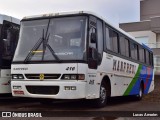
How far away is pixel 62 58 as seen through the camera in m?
10.3

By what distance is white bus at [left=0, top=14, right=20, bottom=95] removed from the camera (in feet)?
39.9

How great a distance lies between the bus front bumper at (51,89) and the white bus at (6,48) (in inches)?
59.2

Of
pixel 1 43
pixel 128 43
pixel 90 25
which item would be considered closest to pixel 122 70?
pixel 128 43

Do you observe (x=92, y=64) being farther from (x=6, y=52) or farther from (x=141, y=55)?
(x=141, y=55)

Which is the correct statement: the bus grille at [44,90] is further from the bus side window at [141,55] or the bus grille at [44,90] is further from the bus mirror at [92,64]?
the bus side window at [141,55]

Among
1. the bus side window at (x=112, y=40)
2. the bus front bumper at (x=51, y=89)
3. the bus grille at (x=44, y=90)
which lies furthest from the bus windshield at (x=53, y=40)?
the bus side window at (x=112, y=40)

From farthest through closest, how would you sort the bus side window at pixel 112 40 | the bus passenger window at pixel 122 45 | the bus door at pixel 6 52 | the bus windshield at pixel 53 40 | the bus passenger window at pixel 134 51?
1. the bus passenger window at pixel 134 51
2. the bus passenger window at pixel 122 45
3. the bus side window at pixel 112 40
4. the bus door at pixel 6 52
5. the bus windshield at pixel 53 40

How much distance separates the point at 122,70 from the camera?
14.2m

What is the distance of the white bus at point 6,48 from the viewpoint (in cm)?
1217

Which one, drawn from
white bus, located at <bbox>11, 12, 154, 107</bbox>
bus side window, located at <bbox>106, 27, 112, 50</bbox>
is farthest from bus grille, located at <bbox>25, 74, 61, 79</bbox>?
bus side window, located at <bbox>106, 27, 112, 50</bbox>

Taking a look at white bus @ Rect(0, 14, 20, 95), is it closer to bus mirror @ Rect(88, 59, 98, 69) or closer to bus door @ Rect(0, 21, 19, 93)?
bus door @ Rect(0, 21, 19, 93)

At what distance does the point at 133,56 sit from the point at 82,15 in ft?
20.6

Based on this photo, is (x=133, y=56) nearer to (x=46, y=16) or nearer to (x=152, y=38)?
(x=46, y=16)

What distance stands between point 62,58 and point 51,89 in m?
0.95
